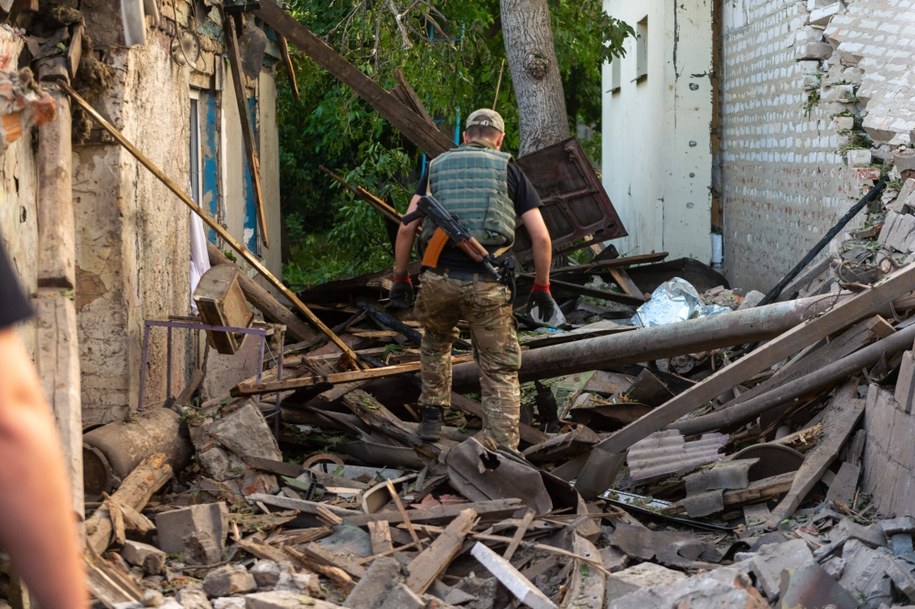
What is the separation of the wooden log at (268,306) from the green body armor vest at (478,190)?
7.54ft

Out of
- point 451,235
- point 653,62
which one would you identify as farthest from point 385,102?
point 653,62

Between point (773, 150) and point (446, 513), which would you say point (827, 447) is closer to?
point (446, 513)

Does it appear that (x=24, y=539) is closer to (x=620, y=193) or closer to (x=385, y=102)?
(x=385, y=102)

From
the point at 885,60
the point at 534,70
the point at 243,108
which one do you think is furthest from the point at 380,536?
the point at 534,70

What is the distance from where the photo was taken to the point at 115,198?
6.38 metres

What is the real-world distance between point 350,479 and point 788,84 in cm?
698

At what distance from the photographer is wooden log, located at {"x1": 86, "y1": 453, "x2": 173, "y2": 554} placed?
461 centimetres

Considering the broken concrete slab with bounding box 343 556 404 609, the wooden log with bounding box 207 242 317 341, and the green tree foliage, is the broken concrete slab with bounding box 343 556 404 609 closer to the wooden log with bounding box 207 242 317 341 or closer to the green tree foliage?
the wooden log with bounding box 207 242 317 341

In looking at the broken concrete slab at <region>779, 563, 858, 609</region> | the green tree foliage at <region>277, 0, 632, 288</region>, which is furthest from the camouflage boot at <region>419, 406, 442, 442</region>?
the green tree foliage at <region>277, 0, 632, 288</region>

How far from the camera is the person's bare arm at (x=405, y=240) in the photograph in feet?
21.2

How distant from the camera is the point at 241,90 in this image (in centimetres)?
863

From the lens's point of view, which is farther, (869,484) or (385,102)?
(385,102)

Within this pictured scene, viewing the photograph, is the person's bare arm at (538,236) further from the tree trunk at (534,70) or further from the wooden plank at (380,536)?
the tree trunk at (534,70)

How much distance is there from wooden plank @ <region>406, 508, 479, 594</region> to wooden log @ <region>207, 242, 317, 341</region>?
335 cm
